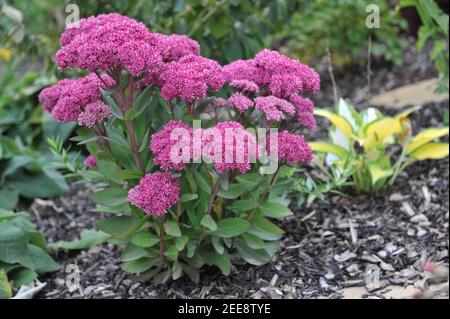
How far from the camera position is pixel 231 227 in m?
2.24

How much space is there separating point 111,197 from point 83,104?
1.19 feet

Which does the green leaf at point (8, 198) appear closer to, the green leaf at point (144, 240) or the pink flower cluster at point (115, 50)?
the green leaf at point (144, 240)

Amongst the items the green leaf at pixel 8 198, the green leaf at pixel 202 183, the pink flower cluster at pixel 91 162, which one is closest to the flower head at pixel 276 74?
the green leaf at pixel 202 183

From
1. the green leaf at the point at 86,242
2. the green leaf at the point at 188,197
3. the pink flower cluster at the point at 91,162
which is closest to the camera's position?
the green leaf at the point at 188,197

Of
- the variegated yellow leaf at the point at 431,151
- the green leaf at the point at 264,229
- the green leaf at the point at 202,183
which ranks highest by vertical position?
the variegated yellow leaf at the point at 431,151

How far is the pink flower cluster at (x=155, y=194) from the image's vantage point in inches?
79.3

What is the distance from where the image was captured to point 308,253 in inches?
104

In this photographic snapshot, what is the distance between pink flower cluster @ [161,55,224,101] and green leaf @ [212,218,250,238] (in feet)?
1.56

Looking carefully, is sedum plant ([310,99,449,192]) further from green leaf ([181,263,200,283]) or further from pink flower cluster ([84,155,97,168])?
pink flower cluster ([84,155,97,168])

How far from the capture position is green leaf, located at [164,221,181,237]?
2.14 meters

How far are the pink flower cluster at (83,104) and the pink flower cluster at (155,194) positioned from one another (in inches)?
10.4

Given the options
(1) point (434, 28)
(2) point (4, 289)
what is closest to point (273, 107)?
(2) point (4, 289)

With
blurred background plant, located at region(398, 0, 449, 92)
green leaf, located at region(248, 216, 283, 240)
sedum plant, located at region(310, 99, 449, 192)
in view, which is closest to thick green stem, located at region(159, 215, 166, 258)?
green leaf, located at region(248, 216, 283, 240)

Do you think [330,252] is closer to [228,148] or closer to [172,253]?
[172,253]
